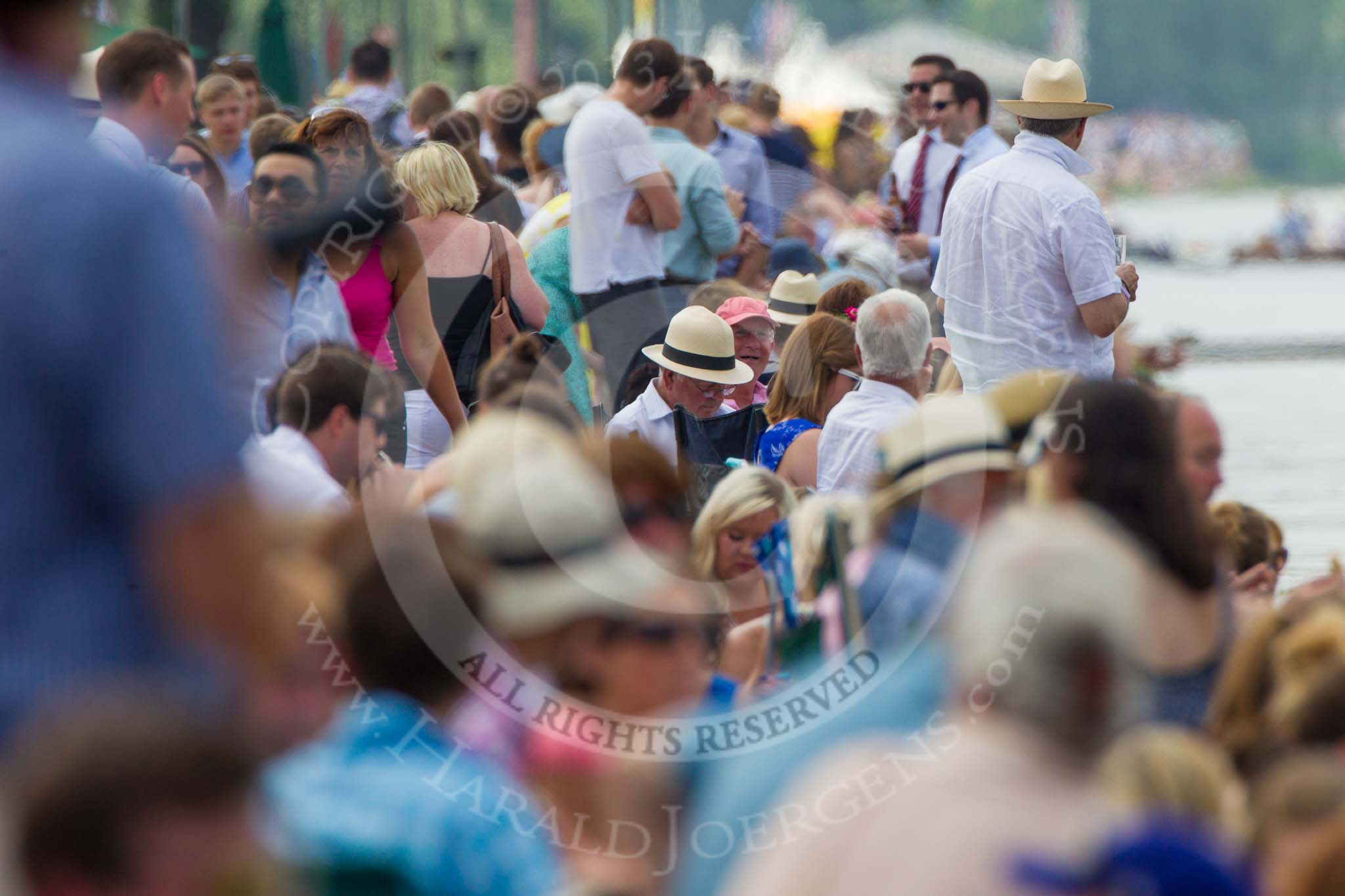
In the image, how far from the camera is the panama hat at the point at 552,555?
296 centimetres

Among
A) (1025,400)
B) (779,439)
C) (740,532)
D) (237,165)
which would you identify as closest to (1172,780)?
(1025,400)

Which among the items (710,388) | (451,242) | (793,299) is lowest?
(793,299)

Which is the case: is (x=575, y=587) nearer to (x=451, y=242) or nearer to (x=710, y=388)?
(x=710, y=388)

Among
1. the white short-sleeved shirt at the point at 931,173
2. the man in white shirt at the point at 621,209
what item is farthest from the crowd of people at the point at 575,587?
the white short-sleeved shirt at the point at 931,173

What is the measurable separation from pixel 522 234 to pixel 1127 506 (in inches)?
193

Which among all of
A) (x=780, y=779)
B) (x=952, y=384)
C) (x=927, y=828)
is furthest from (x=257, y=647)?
(x=952, y=384)

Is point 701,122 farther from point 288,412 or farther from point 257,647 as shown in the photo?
point 257,647

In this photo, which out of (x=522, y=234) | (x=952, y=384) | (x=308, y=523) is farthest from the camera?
(x=522, y=234)

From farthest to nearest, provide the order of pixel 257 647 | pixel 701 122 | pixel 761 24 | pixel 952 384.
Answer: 1. pixel 761 24
2. pixel 701 122
3. pixel 952 384
4. pixel 257 647

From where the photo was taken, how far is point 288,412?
14.8 ft

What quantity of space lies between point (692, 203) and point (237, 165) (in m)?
2.45

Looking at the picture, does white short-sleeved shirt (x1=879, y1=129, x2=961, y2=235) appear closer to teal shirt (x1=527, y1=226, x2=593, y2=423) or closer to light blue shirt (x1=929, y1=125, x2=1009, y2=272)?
light blue shirt (x1=929, y1=125, x2=1009, y2=272)

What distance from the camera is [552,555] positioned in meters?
3.03

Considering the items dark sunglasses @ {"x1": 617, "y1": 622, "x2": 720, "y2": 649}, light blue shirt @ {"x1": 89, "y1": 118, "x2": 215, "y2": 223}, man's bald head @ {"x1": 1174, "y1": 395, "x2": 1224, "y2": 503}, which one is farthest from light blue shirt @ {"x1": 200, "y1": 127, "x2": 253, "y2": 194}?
dark sunglasses @ {"x1": 617, "y1": 622, "x2": 720, "y2": 649}
